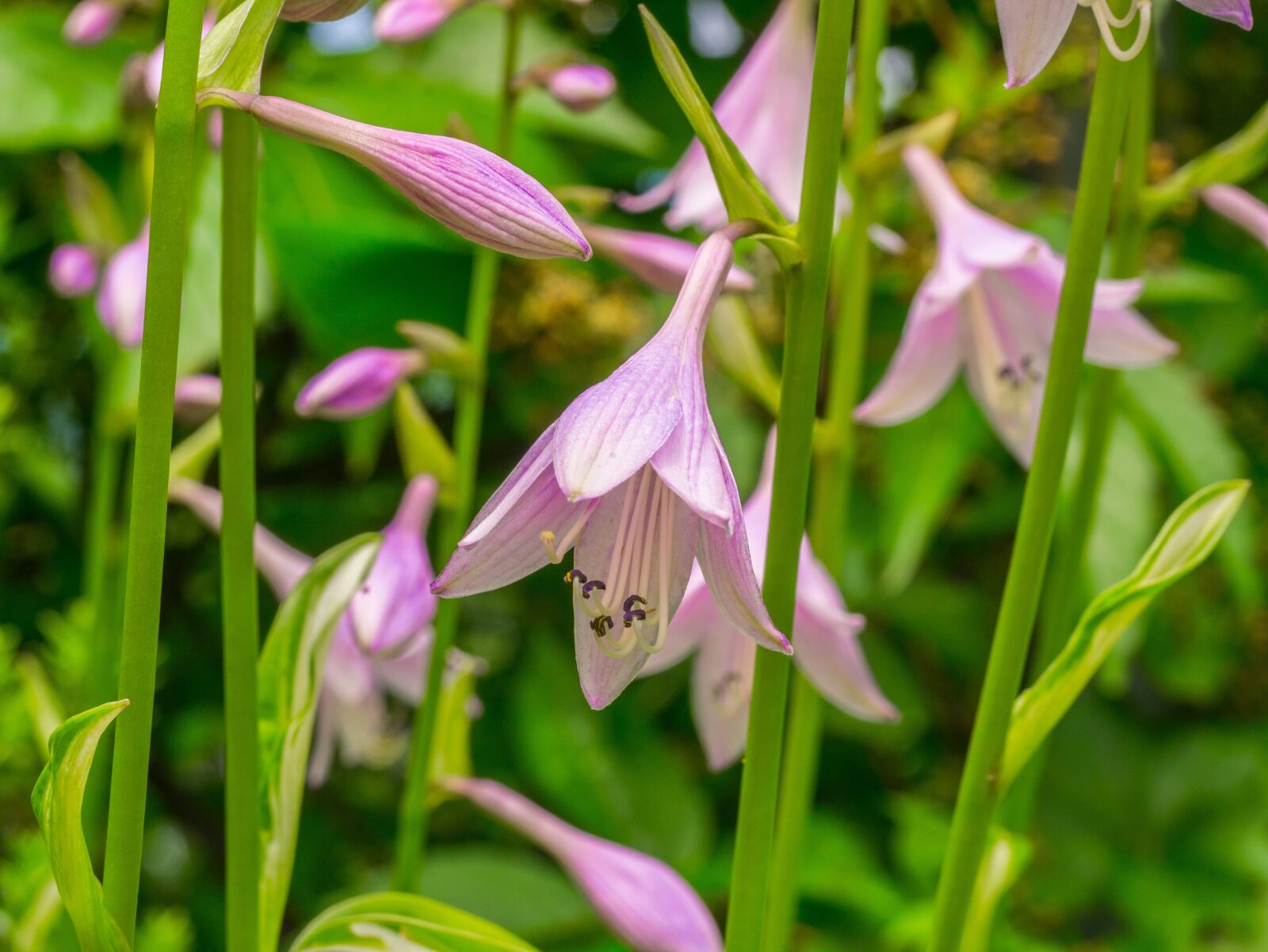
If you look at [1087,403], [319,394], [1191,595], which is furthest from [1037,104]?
[319,394]

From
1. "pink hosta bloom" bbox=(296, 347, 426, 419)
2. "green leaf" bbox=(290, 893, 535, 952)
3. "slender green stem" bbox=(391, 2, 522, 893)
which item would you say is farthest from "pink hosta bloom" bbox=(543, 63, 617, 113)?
"green leaf" bbox=(290, 893, 535, 952)

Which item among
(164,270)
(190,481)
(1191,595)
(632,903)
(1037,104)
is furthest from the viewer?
(1191,595)

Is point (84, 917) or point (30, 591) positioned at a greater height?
point (84, 917)

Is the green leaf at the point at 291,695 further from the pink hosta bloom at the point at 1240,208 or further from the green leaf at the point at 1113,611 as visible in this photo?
the pink hosta bloom at the point at 1240,208

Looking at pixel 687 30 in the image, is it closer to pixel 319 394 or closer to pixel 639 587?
pixel 319 394

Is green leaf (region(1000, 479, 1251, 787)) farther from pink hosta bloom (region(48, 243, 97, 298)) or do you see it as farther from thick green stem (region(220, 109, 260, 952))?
pink hosta bloom (region(48, 243, 97, 298))

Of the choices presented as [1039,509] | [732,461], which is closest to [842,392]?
[1039,509]
